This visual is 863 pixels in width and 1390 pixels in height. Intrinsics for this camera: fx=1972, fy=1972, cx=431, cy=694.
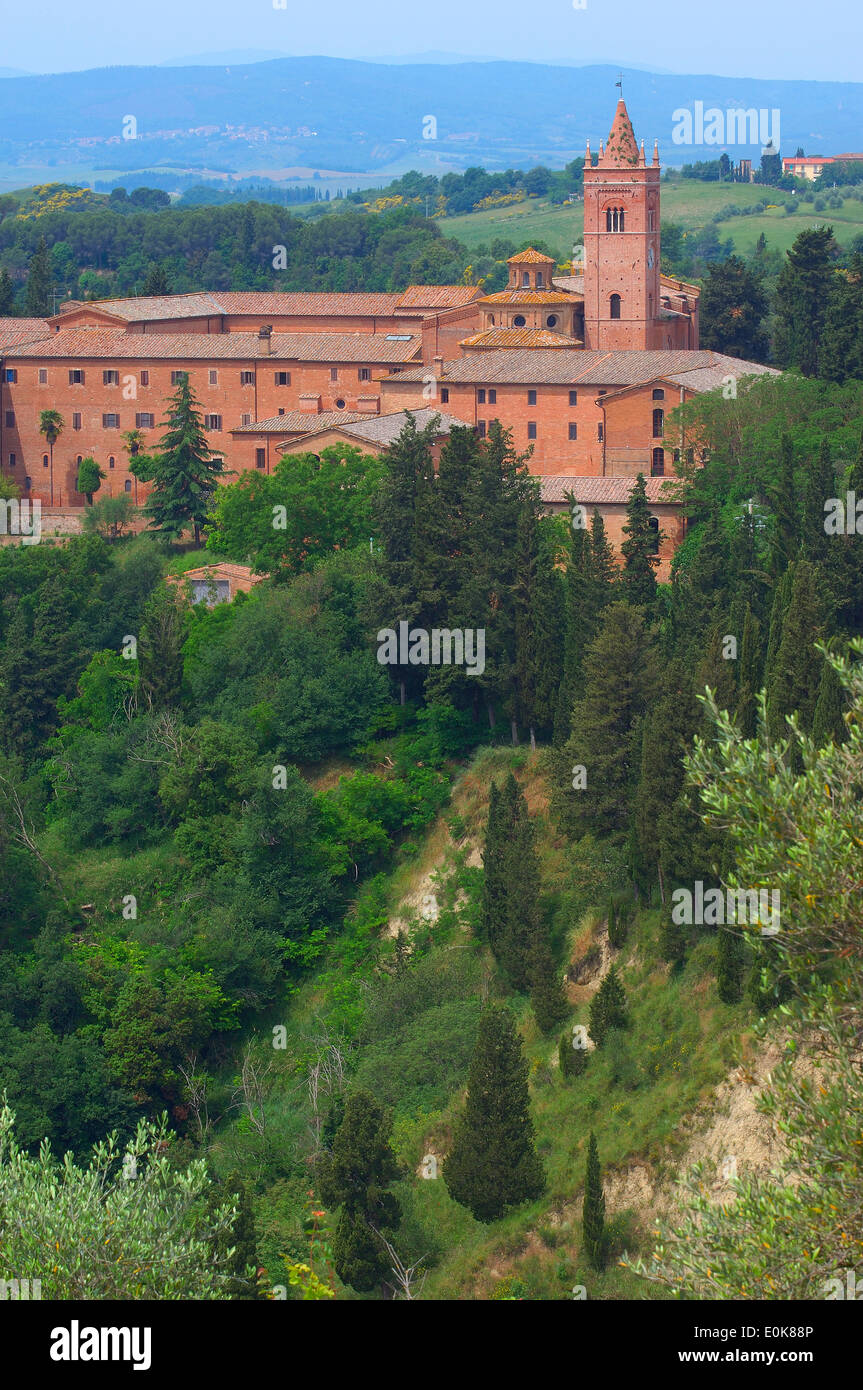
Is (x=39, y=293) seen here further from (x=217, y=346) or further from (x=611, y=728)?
(x=611, y=728)

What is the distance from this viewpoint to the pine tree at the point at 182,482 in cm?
5416

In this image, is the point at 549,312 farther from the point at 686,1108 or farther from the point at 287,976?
the point at 686,1108

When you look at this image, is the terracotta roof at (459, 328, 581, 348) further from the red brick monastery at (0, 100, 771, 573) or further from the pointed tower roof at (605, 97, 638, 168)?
the pointed tower roof at (605, 97, 638, 168)

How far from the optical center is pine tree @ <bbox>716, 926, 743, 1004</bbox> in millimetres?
28891

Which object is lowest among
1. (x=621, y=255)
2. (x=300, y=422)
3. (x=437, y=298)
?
(x=300, y=422)

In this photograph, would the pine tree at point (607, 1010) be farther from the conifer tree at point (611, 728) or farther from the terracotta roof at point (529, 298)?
the terracotta roof at point (529, 298)

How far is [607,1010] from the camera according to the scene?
31.2 meters

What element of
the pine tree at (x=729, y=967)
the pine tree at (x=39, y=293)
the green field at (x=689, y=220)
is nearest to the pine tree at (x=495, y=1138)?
the pine tree at (x=729, y=967)

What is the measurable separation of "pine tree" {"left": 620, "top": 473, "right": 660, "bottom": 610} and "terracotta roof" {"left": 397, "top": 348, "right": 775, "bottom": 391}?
8032 mm

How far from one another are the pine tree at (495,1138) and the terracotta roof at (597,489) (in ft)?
60.6

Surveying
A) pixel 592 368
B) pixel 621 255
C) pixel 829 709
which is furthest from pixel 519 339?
pixel 829 709

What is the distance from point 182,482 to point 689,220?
294 feet

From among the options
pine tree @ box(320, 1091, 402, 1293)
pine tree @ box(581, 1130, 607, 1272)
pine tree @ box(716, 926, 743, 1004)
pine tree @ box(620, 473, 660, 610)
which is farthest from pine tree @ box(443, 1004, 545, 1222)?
pine tree @ box(620, 473, 660, 610)
